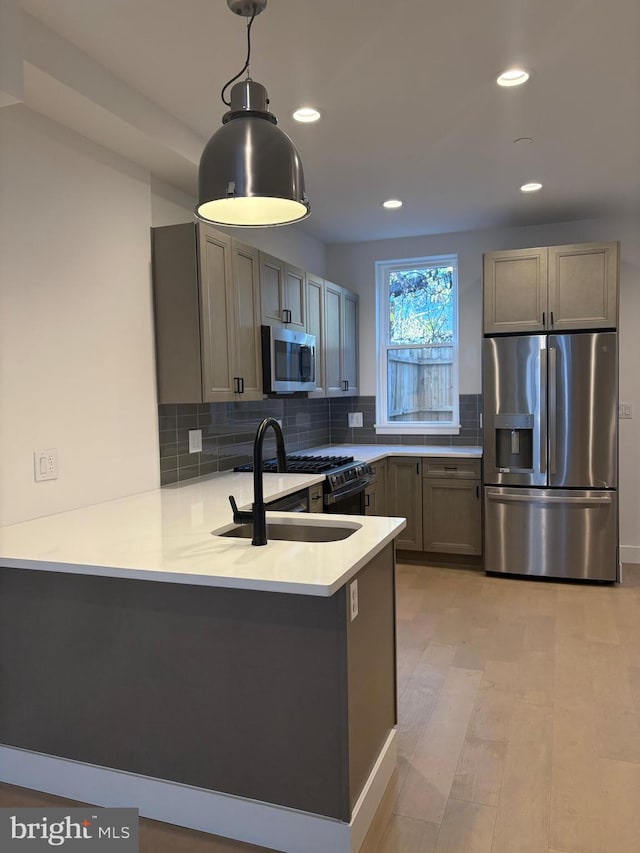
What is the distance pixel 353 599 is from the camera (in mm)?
1780

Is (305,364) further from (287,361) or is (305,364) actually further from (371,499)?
(371,499)

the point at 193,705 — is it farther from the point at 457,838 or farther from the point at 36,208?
the point at 36,208

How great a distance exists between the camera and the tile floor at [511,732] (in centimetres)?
190

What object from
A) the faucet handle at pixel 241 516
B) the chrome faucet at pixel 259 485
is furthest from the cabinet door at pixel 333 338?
the chrome faucet at pixel 259 485

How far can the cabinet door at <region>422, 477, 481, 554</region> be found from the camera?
4.64 m

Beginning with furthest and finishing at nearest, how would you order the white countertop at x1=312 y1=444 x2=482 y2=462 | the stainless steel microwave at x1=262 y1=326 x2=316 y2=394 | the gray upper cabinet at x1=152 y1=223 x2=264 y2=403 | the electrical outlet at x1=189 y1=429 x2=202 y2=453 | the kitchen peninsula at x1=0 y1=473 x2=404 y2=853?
the white countertop at x1=312 y1=444 x2=482 y2=462 → the stainless steel microwave at x1=262 y1=326 x2=316 y2=394 → the electrical outlet at x1=189 y1=429 x2=202 y2=453 → the gray upper cabinet at x1=152 y1=223 x2=264 y2=403 → the kitchen peninsula at x1=0 y1=473 x2=404 y2=853

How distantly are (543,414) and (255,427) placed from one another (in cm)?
197

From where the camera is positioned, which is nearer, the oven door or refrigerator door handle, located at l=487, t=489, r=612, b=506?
the oven door

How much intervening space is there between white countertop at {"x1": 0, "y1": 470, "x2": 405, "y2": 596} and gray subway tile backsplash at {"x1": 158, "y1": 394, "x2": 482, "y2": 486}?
0.73 meters

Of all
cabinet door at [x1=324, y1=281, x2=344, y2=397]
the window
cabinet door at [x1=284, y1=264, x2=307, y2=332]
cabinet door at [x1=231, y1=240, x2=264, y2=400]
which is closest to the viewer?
cabinet door at [x1=231, y1=240, x2=264, y2=400]

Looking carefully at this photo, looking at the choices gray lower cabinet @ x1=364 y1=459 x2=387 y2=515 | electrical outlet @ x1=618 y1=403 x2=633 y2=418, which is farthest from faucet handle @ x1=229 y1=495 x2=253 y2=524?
electrical outlet @ x1=618 y1=403 x2=633 y2=418

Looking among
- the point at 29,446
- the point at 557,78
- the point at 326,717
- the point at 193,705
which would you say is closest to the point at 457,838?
the point at 326,717

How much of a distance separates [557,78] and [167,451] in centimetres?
249

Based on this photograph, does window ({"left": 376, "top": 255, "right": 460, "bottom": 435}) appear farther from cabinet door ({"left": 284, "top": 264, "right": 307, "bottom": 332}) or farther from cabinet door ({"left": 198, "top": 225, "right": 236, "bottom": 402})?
cabinet door ({"left": 198, "top": 225, "right": 236, "bottom": 402})
